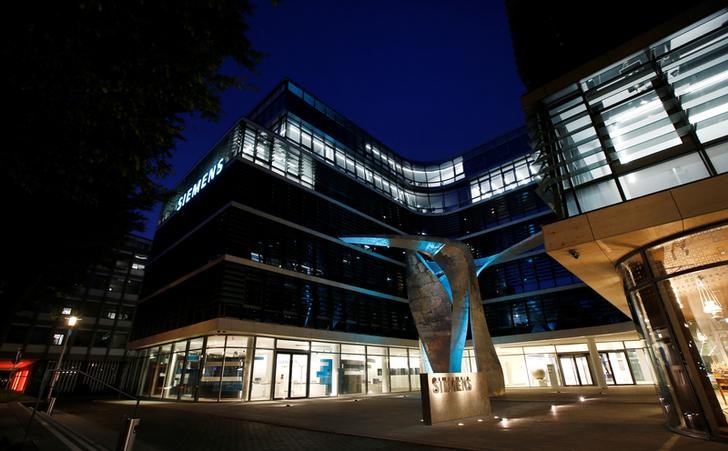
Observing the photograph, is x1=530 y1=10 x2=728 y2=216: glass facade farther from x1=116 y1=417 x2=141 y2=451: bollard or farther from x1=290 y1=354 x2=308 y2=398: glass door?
x1=290 y1=354 x2=308 y2=398: glass door

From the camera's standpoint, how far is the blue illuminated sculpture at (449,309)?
15805 millimetres

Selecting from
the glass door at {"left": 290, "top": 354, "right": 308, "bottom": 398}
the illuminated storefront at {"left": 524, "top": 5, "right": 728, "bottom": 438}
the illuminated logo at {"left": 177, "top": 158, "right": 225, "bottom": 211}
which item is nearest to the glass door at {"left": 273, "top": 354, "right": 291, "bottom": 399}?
the glass door at {"left": 290, "top": 354, "right": 308, "bottom": 398}

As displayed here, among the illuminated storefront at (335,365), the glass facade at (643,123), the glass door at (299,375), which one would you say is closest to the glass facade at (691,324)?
the glass facade at (643,123)

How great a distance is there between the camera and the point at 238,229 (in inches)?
763

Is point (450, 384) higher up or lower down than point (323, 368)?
lower down

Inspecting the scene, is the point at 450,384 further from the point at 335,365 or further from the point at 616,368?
the point at 616,368

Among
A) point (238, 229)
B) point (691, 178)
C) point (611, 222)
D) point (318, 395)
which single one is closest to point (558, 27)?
point (691, 178)

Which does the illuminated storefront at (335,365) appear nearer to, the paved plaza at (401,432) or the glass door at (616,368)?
the glass door at (616,368)

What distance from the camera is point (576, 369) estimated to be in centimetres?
2511

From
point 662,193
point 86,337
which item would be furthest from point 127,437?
point 86,337

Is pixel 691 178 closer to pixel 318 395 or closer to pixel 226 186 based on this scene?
pixel 318 395

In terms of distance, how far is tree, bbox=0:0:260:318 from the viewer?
15.3 ft

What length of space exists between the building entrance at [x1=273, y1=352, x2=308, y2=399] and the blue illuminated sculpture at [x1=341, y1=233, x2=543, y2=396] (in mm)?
6975

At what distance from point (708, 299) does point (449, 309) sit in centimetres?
1136
